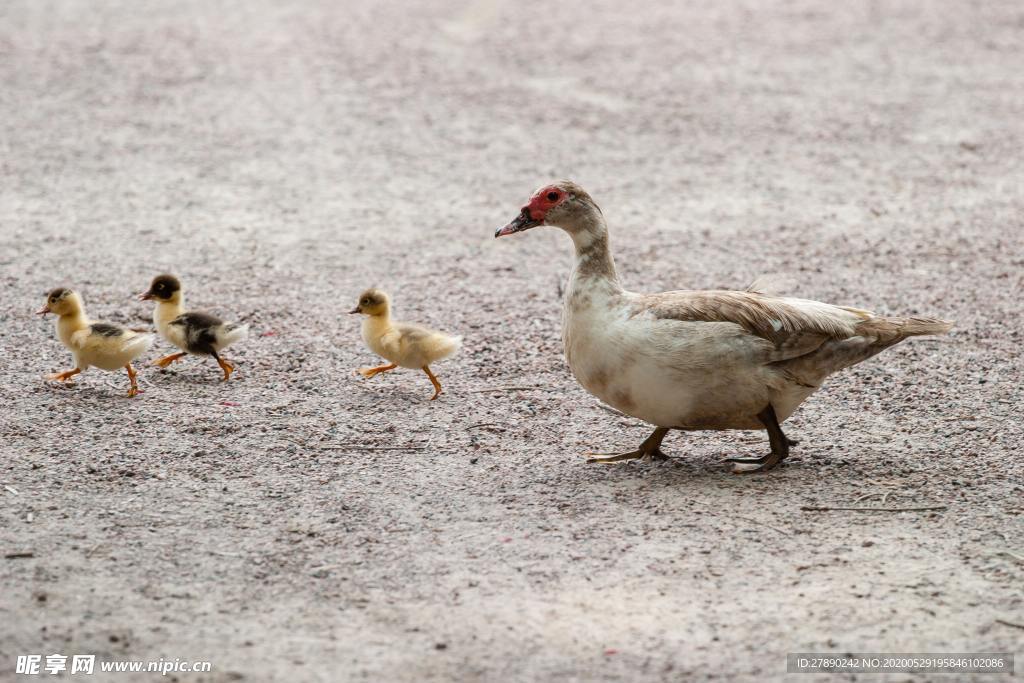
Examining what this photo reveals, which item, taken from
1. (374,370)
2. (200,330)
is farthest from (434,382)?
(200,330)

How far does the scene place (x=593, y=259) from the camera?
18.7 feet

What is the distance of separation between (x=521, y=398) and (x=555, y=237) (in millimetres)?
2793

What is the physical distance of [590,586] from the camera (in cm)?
459

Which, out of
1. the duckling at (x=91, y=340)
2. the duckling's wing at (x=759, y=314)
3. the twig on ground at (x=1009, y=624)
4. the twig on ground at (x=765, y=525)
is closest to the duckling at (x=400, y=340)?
the duckling at (x=91, y=340)

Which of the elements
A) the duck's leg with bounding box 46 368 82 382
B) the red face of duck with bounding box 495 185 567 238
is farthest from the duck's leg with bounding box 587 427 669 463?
the duck's leg with bounding box 46 368 82 382

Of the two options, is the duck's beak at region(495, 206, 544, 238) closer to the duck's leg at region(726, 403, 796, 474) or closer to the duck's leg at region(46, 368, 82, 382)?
the duck's leg at region(726, 403, 796, 474)

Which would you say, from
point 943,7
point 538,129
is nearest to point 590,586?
point 538,129

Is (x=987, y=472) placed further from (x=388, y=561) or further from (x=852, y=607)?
(x=388, y=561)

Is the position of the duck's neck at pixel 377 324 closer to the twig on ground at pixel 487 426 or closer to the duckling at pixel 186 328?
the duckling at pixel 186 328

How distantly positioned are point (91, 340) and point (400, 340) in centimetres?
146

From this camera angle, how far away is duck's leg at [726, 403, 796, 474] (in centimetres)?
552

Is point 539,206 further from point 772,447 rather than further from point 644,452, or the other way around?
point 772,447

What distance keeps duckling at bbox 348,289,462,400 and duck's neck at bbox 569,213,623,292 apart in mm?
1063

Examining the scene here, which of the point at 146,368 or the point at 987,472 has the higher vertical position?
the point at 987,472
